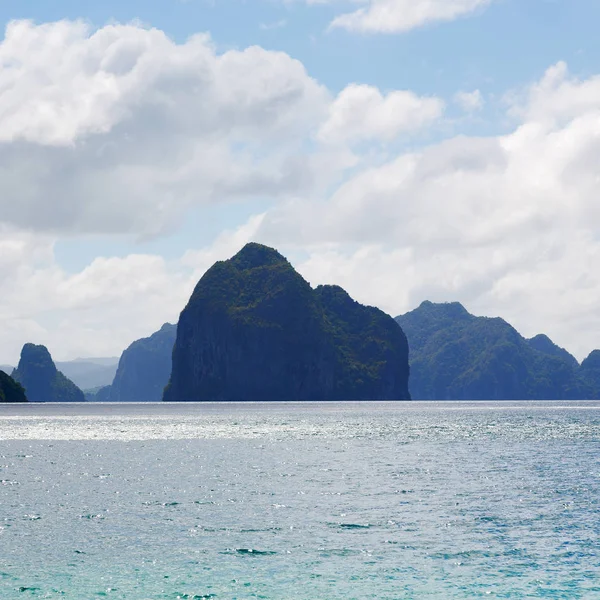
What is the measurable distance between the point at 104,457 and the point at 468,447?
46.1 m

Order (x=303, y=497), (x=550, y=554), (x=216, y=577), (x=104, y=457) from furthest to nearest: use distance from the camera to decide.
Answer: (x=104, y=457), (x=303, y=497), (x=550, y=554), (x=216, y=577)

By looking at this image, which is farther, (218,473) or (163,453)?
(163,453)

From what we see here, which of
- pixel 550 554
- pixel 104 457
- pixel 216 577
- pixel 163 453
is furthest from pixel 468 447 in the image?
pixel 216 577

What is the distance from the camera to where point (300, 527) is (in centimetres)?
4656

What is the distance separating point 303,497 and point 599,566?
25.2 metres

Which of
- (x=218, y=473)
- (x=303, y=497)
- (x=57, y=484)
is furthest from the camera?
(x=218, y=473)

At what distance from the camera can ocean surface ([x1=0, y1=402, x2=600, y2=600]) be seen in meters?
34.1

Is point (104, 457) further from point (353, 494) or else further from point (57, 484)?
point (353, 494)

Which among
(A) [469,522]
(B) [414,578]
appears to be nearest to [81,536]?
(B) [414,578]

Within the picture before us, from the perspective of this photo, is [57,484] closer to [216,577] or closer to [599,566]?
[216,577]

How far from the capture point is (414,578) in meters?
35.0

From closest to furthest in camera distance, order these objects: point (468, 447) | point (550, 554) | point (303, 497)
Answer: point (550, 554)
point (303, 497)
point (468, 447)

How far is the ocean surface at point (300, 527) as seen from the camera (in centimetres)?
3406

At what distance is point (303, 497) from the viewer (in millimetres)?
58781
